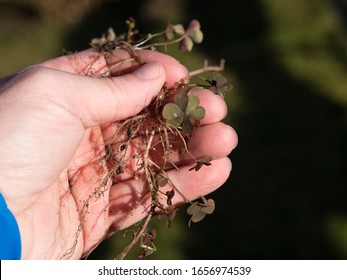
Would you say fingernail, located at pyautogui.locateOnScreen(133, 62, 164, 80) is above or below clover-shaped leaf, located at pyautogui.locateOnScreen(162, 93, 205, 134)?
above

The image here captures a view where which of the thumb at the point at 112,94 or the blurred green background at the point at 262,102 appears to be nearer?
the thumb at the point at 112,94

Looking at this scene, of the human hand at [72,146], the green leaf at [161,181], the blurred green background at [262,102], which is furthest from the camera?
the blurred green background at [262,102]

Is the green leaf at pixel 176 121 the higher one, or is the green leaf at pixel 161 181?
the green leaf at pixel 176 121

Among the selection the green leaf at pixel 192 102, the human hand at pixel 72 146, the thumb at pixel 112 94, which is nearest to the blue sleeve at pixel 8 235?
the human hand at pixel 72 146

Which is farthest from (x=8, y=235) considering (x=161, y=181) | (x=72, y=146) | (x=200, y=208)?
(x=200, y=208)

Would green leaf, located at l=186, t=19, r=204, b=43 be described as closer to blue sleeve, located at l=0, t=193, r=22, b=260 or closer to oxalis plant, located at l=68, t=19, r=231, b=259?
oxalis plant, located at l=68, t=19, r=231, b=259

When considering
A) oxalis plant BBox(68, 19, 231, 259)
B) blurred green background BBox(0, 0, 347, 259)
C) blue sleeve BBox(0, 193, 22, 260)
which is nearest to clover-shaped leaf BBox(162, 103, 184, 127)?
oxalis plant BBox(68, 19, 231, 259)

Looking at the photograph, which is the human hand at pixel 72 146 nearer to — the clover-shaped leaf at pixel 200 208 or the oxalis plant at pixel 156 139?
the oxalis plant at pixel 156 139
